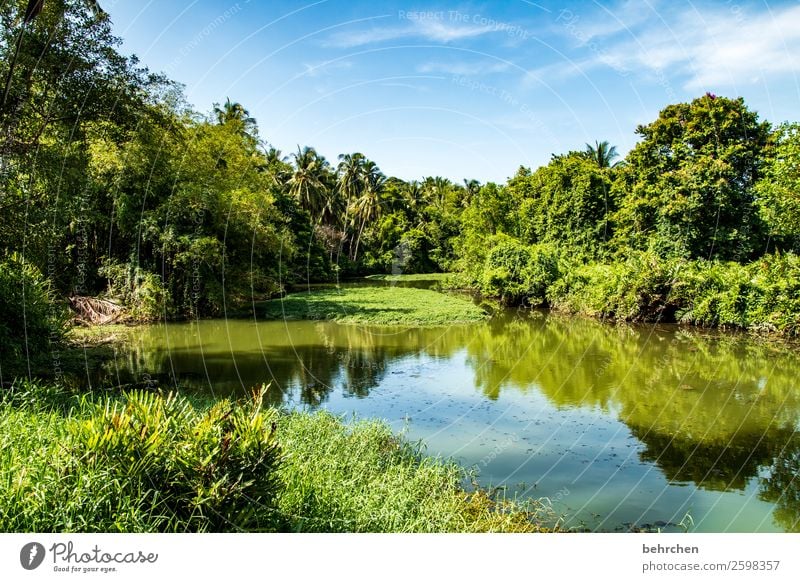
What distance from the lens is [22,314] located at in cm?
1054

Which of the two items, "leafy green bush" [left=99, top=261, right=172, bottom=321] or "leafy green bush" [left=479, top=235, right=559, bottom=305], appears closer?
"leafy green bush" [left=99, top=261, right=172, bottom=321]

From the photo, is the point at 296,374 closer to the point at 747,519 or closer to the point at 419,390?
the point at 419,390

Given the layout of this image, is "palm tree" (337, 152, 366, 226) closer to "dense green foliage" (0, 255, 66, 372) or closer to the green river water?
the green river water

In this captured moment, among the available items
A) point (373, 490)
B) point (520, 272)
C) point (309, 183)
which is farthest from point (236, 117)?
point (373, 490)

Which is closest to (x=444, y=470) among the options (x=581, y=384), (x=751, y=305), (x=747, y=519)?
(x=747, y=519)

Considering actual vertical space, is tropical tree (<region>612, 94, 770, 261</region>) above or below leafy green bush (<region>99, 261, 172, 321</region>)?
above

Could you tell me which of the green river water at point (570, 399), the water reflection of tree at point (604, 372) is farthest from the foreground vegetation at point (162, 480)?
the water reflection of tree at point (604, 372)

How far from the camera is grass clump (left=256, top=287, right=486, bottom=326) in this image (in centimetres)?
2395

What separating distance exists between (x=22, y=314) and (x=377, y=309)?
17202 mm

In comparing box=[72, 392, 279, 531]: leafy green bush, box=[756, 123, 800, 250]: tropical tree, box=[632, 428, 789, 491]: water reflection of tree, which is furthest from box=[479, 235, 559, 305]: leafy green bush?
box=[72, 392, 279, 531]: leafy green bush

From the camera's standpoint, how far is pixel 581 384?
1311cm

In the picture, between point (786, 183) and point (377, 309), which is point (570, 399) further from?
point (377, 309)
